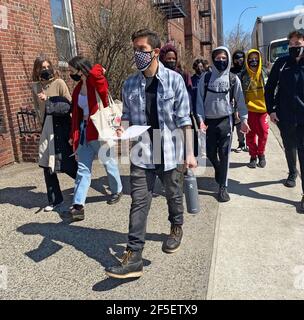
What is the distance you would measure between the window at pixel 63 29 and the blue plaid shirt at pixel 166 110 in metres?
6.02

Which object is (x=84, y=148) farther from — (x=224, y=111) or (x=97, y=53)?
(x=97, y=53)

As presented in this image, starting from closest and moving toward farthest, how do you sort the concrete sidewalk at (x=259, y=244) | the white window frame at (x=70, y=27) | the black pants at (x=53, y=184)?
the concrete sidewalk at (x=259, y=244)
the black pants at (x=53, y=184)
the white window frame at (x=70, y=27)

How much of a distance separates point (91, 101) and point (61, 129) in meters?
0.59

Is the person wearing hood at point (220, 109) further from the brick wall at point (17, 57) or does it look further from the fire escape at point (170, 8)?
the fire escape at point (170, 8)

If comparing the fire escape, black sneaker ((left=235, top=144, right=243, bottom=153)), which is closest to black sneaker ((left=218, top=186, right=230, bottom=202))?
black sneaker ((left=235, top=144, right=243, bottom=153))

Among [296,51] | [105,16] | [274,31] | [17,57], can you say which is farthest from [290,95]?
[274,31]

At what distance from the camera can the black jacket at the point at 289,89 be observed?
4348 mm

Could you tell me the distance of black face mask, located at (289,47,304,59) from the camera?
4207 millimetres

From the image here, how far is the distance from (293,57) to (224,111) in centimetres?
102

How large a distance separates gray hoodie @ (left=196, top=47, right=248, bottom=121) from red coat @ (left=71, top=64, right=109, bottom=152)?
128cm

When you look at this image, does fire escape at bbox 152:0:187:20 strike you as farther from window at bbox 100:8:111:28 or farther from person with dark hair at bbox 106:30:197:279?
person with dark hair at bbox 106:30:197:279

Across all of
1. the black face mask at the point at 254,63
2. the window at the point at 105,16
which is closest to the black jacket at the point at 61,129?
the black face mask at the point at 254,63

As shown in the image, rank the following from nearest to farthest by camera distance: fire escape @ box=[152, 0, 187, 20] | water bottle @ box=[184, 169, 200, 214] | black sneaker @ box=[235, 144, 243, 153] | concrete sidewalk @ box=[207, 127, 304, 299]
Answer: concrete sidewalk @ box=[207, 127, 304, 299] < water bottle @ box=[184, 169, 200, 214] < black sneaker @ box=[235, 144, 243, 153] < fire escape @ box=[152, 0, 187, 20]

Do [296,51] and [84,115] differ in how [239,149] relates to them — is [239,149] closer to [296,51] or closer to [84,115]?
[296,51]
